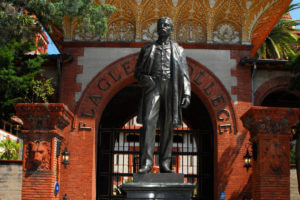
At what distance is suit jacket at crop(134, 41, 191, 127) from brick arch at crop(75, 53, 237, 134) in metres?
8.84

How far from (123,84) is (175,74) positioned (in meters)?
9.74

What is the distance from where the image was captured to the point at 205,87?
1802cm

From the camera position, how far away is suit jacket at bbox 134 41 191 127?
340 inches

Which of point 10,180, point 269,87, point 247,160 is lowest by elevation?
point 10,180

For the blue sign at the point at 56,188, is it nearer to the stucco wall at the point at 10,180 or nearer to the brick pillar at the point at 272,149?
the stucco wall at the point at 10,180

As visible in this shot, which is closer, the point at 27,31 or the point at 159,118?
the point at 159,118

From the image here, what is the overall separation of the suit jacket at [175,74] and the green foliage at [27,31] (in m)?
7.55

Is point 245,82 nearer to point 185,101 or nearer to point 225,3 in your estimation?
point 225,3

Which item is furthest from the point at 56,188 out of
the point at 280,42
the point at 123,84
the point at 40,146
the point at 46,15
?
the point at 280,42

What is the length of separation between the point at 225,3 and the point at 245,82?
2.92 m

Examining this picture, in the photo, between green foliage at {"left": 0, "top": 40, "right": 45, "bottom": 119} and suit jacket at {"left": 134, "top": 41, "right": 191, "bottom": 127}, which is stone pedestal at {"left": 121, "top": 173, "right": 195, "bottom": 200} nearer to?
suit jacket at {"left": 134, "top": 41, "right": 191, "bottom": 127}

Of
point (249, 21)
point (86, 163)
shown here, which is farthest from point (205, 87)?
point (86, 163)

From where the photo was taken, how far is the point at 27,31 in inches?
657

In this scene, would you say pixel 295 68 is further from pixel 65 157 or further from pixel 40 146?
pixel 40 146
